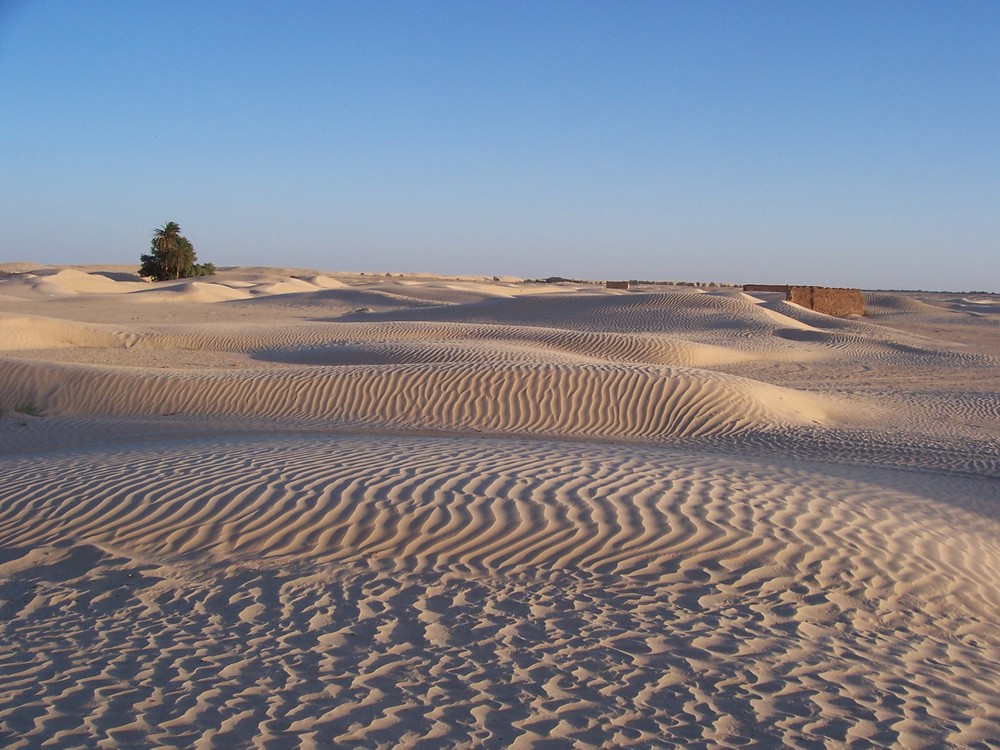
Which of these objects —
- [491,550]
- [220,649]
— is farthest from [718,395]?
[220,649]

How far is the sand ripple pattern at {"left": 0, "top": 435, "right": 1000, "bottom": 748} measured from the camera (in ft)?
11.4

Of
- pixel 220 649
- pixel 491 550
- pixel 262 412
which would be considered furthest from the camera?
pixel 262 412

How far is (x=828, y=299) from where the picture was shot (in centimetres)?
3662

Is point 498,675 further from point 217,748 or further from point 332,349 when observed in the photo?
point 332,349

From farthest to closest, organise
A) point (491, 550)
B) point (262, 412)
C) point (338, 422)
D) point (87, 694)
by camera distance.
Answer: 1. point (262, 412)
2. point (338, 422)
3. point (491, 550)
4. point (87, 694)

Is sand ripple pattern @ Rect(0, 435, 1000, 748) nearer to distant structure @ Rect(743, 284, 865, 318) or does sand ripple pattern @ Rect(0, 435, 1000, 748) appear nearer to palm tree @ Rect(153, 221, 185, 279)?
distant structure @ Rect(743, 284, 865, 318)

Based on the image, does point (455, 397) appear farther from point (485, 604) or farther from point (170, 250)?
point (170, 250)

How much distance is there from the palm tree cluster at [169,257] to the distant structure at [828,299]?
3453cm

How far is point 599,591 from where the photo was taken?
16.5 feet

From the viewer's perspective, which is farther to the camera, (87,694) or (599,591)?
(599,591)

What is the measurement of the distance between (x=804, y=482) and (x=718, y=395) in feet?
16.7

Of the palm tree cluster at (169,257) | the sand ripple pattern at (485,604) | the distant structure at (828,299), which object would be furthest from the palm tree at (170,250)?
the sand ripple pattern at (485,604)

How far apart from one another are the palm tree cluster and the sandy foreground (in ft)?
142

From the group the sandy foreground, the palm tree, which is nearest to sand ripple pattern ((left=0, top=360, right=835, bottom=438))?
the sandy foreground
